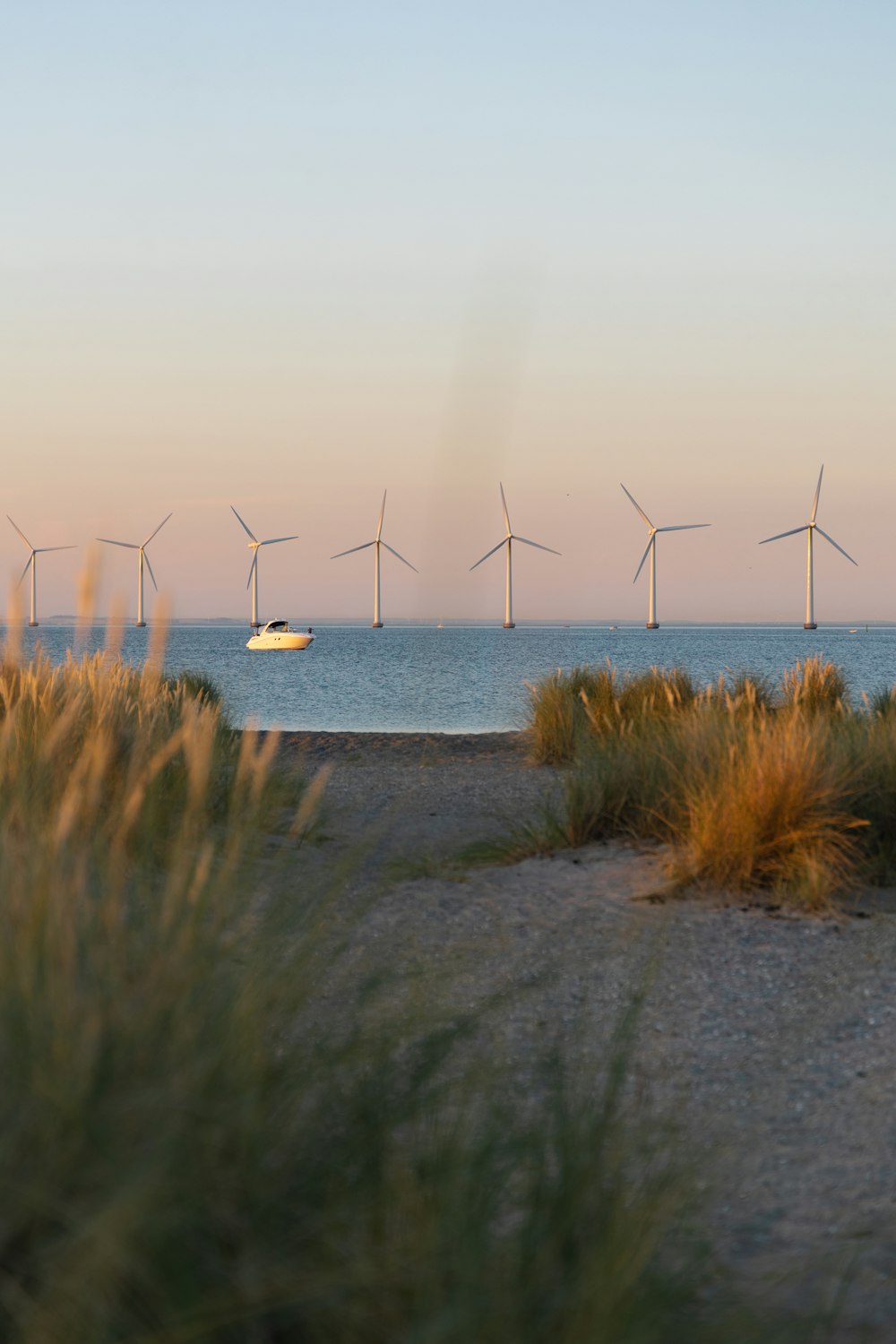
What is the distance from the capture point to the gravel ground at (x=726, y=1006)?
344cm

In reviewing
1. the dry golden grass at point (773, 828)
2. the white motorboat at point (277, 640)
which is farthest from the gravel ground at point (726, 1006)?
the white motorboat at point (277, 640)

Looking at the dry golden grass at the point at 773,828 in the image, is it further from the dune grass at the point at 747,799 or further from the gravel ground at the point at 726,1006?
the gravel ground at the point at 726,1006

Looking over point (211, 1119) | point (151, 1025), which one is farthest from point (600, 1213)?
point (151, 1025)

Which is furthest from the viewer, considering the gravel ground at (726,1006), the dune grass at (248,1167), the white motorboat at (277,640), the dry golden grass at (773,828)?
the white motorboat at (277,640)

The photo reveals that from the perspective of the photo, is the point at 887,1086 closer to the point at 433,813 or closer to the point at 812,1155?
the point at 812,1155

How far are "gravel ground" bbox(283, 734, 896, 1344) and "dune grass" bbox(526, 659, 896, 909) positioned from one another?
10.7 inches

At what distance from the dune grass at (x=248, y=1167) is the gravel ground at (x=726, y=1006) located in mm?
307

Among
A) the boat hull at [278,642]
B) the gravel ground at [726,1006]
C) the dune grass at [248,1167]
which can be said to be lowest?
the boat hull at [278,642]

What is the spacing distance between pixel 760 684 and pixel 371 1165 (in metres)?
16.3

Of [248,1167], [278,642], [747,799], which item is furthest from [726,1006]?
[278,642]

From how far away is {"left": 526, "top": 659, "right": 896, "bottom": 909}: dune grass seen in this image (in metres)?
7.94

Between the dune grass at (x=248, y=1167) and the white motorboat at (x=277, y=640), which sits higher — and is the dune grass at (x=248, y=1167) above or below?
above

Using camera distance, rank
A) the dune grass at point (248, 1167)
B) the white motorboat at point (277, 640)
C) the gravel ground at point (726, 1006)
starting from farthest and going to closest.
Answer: the white motorboat at point (277, 640)
the gravel ground at point (726, 1006)
the dune grass at point (248, 1167)

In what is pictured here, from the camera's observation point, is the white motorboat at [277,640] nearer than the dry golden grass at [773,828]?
No
